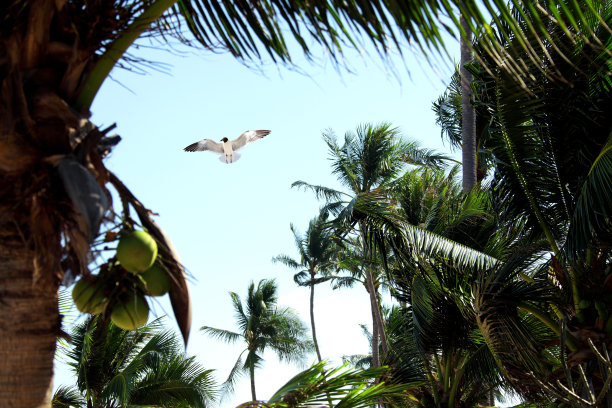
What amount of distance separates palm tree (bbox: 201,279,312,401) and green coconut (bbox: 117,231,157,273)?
102 ft

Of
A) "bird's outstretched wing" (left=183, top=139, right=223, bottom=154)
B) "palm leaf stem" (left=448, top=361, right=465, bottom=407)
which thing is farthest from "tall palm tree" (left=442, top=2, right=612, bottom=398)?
"bird's outstretched wing" (left=183, top=139, right=223, bottom=154)

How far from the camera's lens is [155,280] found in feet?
5.66

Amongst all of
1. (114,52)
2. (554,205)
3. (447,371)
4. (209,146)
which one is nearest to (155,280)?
(114,52)

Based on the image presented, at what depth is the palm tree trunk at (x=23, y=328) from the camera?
161 centimetres

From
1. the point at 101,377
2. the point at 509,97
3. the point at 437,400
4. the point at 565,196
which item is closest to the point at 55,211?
the point at 509,97

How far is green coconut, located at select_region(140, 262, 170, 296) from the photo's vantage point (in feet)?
5.66

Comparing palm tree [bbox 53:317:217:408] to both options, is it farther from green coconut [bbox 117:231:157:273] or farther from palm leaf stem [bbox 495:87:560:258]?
green coconut [bbox 117:231:157:273]

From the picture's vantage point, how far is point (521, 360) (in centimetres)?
749

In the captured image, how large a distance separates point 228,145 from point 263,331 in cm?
2168

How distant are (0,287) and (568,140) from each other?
6.57 metres

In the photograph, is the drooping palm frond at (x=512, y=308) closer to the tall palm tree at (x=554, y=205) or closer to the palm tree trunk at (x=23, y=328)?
the tall palm tree at (x=554, y=205)

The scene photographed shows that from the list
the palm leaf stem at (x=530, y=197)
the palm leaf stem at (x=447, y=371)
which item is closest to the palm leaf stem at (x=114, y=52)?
the palm leaf stem at (x=530, y=197)

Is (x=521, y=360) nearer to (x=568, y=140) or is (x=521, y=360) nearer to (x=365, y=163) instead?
(x=568, y=140)

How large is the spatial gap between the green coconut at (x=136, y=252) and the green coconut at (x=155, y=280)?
93 mm
